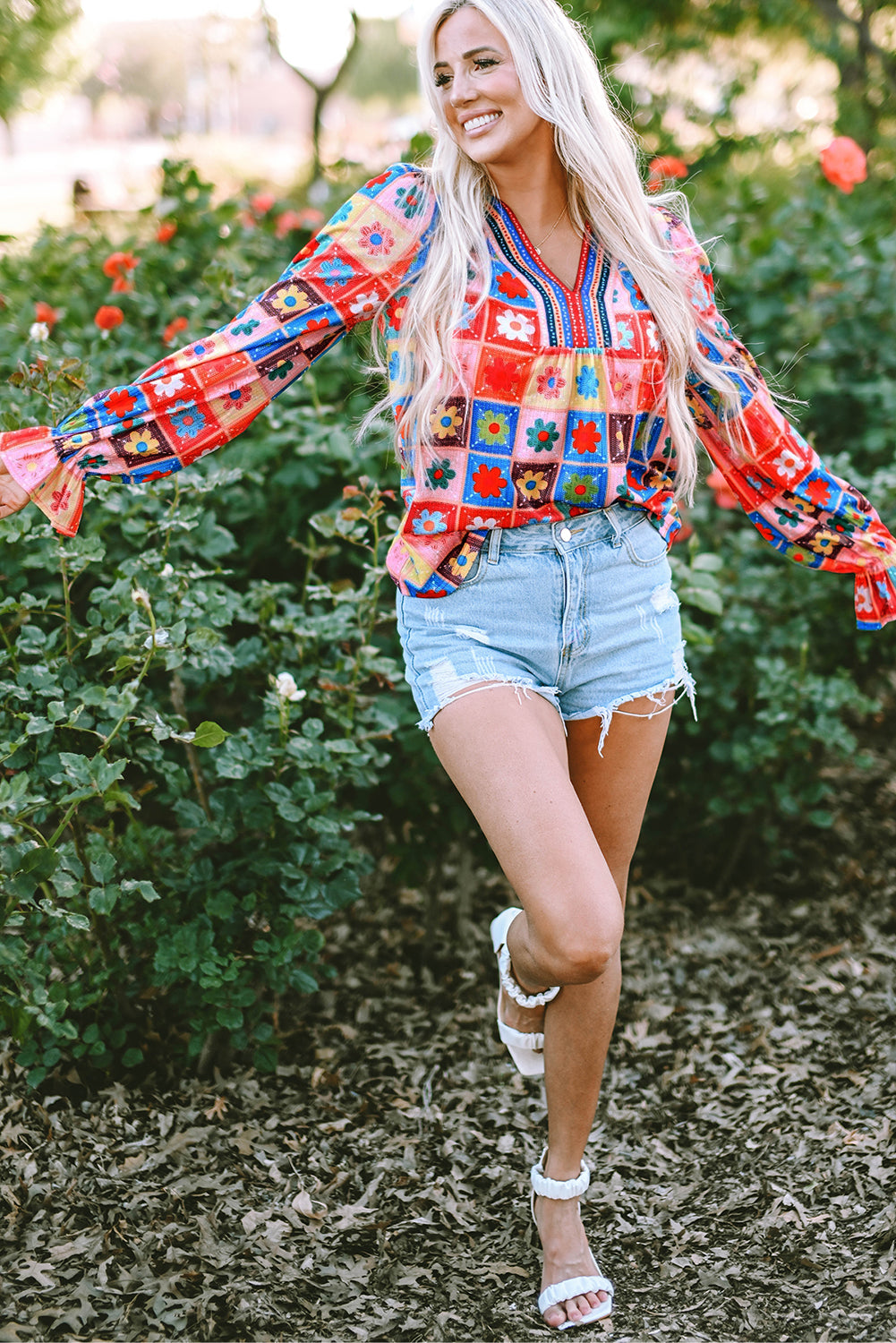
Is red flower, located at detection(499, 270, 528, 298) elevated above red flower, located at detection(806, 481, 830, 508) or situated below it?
above

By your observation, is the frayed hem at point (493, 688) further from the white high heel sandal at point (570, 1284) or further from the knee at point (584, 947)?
the white high heel sandal at point (570, 1284)

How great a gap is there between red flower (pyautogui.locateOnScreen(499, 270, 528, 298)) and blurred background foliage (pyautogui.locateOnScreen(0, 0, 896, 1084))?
0.59 metres

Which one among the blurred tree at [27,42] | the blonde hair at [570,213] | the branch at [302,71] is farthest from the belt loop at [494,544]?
the blurred tree at [27,42]

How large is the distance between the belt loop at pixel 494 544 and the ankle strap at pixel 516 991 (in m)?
0.81

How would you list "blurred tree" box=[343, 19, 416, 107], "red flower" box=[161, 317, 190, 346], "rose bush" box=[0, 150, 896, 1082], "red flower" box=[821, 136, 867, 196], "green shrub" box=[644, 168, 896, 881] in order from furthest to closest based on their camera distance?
"blurred tree" box=[343, 19, 416, 107] < "red flower" box=[821, 136, 867, 196] < "green shrub" box=[644, 168, 896, 881] < "red flower" box=[161, 317, 190, 346] < "rose bush" box=[0, 150, 896, 1082]

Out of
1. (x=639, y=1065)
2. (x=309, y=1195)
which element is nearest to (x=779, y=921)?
(x=639, y=1065)

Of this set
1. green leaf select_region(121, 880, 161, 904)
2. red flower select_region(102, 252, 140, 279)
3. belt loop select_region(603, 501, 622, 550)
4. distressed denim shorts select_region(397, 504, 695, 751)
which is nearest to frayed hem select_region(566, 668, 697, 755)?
distressed denim shorts select_region(397, 504, 695, 751)

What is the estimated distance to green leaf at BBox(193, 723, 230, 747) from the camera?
7.11 feet

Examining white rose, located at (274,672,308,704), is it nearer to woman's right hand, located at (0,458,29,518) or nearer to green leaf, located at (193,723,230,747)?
green leaf, located at (193,723,230,747)

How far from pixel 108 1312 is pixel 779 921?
2.24m

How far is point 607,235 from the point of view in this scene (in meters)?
2.12

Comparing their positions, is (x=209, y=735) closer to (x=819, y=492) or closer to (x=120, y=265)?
(x=819, y=492)

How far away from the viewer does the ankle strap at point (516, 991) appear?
7.49 ft

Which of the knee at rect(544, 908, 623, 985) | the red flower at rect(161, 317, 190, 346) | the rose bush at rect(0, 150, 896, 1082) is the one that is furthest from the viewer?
the red flower at rect(161, 317, 190, 346)
